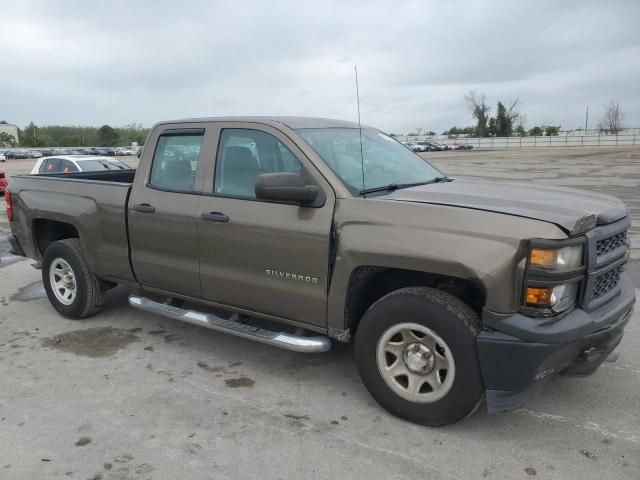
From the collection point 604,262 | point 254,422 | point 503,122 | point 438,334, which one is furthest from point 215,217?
point 503,122

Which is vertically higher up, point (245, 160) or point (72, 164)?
point (245, 160)

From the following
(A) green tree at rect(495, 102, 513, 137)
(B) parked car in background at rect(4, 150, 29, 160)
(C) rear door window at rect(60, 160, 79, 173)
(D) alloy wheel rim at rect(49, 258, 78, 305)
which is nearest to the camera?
(D) alloy wheel rim at rect(49, 258, 78, 305)

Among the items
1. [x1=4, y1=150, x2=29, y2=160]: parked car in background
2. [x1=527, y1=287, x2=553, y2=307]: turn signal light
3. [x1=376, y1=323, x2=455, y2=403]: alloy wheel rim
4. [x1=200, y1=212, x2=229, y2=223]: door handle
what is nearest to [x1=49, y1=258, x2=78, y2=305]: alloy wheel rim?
[x1=200, y1=212, x2=229, y2=223]: door handle

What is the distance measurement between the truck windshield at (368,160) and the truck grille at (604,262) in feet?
4.41

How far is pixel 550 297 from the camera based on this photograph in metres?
2.98

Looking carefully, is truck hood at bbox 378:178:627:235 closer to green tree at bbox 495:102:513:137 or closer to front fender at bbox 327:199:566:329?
front fender at bbox 327:199:566:329

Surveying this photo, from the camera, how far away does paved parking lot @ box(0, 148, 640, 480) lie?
3049mm

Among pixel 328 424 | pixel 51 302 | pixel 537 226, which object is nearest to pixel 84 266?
pixel 51 302

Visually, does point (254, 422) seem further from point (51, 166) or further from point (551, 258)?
point (51, 166)

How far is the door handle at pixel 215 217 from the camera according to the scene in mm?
4036

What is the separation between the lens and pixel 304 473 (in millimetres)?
2988

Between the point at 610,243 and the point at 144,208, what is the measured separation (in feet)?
11.0

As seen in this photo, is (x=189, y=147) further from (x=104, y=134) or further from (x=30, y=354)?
(x=104, y=134)

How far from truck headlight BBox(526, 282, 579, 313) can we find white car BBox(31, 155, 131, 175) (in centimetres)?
1107
